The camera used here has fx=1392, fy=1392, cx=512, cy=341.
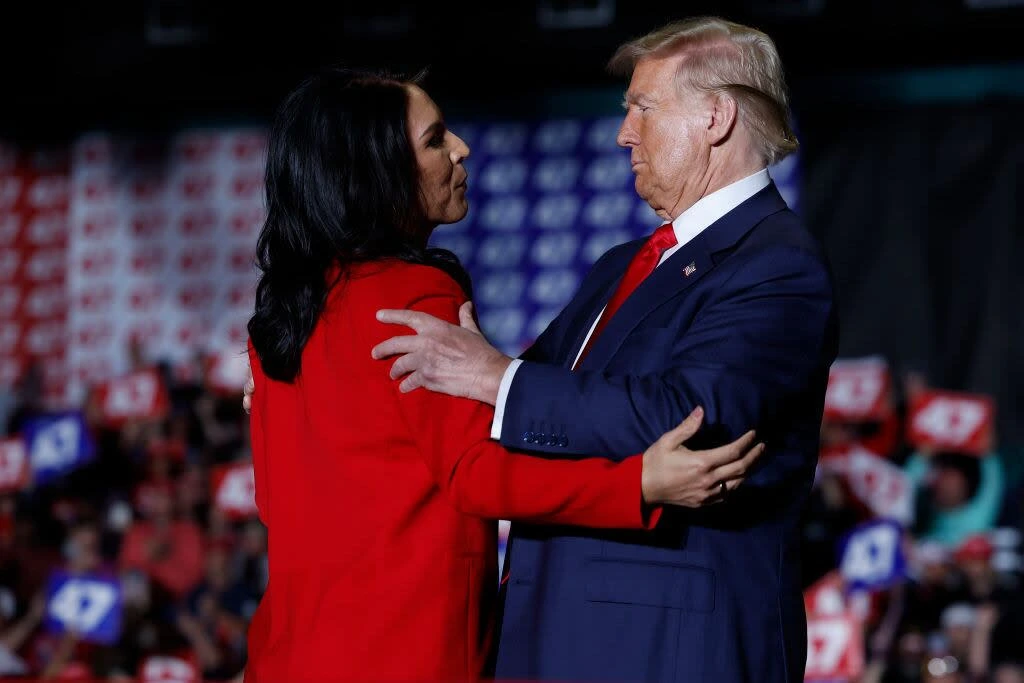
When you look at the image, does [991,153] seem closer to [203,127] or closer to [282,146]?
[203,127]

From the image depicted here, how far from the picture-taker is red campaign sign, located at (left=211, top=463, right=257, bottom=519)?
6820 mm

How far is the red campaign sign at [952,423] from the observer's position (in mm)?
6293

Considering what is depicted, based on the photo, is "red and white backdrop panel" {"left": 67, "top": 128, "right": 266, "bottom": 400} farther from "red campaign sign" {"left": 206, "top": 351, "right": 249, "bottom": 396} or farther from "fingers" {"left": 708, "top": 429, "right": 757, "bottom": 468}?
"fingers" {"left": 708, "top": 429, "right": 757, "bottom": 468}

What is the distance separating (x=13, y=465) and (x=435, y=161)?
604 cm

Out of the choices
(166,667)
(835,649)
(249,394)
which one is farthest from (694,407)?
(166,667)

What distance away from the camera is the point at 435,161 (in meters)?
2.01

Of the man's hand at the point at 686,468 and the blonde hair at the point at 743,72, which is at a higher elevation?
the blonde hair at the point at 743,72

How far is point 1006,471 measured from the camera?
21.4 feet

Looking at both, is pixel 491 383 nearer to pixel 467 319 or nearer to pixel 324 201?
pixel 467 319

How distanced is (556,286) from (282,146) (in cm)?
539

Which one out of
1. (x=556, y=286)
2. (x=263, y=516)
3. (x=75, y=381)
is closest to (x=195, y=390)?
(x=75, y=381)

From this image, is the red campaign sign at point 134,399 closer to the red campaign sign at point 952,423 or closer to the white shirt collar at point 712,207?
the red campaign sign at point 952,423

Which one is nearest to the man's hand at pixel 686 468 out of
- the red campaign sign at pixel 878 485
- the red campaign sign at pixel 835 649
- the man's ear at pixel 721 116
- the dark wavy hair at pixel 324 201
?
the dark wavy hair at pixel 324 201

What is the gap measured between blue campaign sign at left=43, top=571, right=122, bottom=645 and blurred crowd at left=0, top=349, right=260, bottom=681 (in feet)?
0.16
